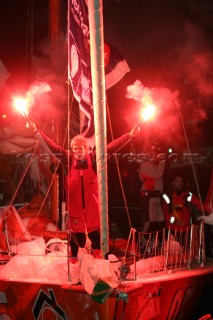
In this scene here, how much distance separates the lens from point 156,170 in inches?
325

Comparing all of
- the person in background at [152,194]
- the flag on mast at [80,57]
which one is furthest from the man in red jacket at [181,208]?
the flag on mast at [80,57]

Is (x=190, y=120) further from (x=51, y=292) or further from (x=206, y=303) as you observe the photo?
(x=51, y=292)

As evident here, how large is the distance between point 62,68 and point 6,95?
2.02 meters

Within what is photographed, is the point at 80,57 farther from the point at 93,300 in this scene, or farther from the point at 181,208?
the point at 181,208

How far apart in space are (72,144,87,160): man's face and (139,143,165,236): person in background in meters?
2.82

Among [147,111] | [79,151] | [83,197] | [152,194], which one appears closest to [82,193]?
[83,197]

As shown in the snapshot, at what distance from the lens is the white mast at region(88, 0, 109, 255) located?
4766 mm

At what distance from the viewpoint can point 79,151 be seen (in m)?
5.46

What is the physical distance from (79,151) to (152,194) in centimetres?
294

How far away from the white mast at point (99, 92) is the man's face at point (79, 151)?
0.60 metres

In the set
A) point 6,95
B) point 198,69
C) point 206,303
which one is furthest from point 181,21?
point 206,303

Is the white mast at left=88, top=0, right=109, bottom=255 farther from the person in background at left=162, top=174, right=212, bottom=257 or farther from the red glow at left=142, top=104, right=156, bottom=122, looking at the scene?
the person in background at left=162, top=174, right=212, bottom=257

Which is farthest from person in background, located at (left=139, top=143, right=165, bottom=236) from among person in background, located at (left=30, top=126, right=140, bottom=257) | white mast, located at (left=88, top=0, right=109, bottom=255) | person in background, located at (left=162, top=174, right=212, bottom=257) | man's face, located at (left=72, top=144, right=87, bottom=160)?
white mast, located at (left=88, top=0, right=109, bottom=255)

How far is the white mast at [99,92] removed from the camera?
477 centimetres
